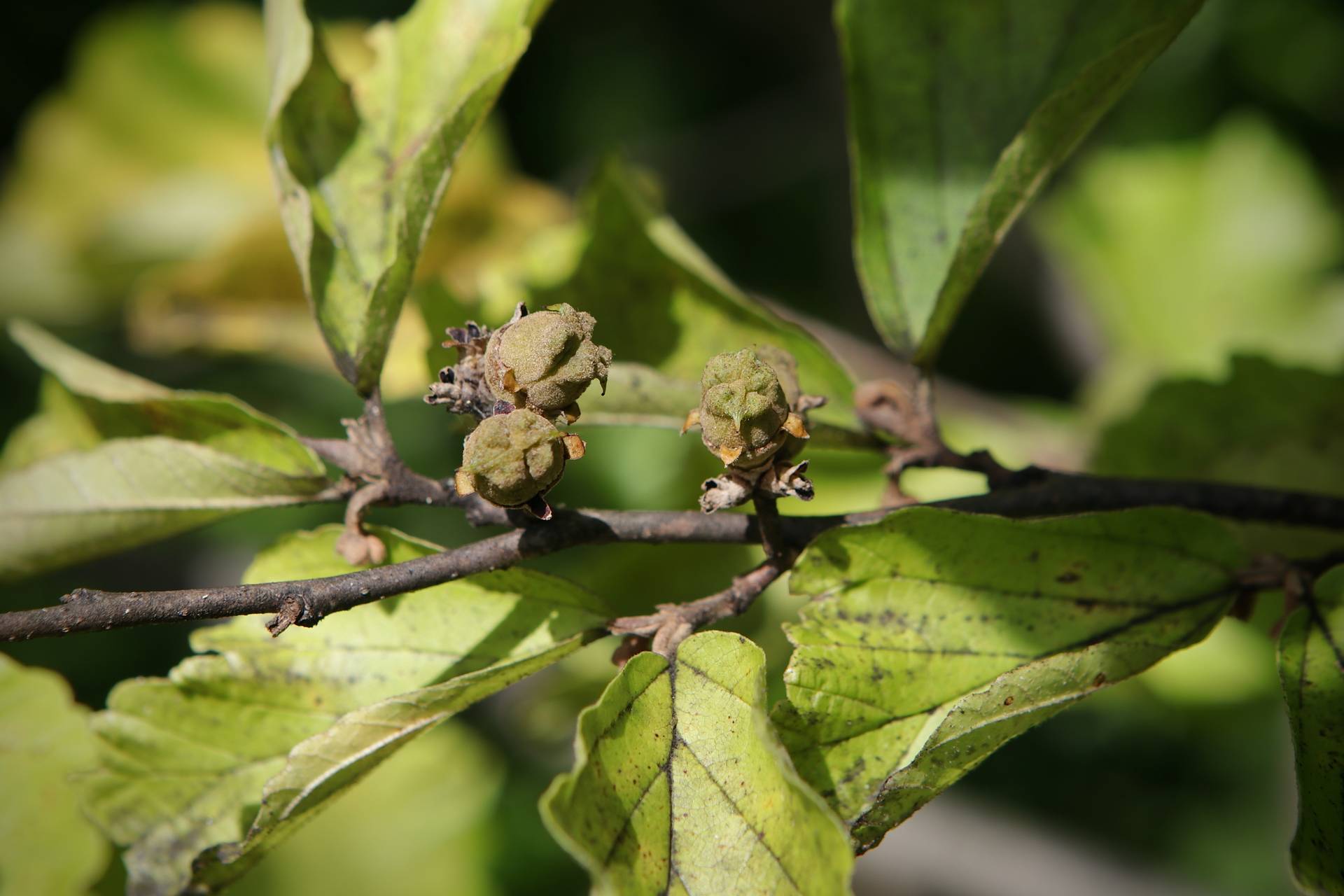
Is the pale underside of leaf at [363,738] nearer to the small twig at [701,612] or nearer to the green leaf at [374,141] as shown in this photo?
the small twig at [701,612]

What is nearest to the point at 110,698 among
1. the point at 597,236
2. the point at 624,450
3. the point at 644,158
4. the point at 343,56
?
the point at 597,236

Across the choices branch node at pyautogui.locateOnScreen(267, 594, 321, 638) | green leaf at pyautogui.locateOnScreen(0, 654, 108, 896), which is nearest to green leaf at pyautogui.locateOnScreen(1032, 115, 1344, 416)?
branch node at pyautogui.locateOnScreen(267, 594, 321, 638)

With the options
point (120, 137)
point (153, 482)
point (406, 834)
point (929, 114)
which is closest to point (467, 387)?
point (153, 482)

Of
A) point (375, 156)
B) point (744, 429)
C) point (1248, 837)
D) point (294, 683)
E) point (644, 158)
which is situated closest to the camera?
point (744, 429)

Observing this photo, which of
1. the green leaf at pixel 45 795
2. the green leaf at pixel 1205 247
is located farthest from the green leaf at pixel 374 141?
the green leaf at pixel 1205 247

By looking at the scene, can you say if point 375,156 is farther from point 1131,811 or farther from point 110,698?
point 1131,811

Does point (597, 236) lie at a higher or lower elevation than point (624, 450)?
higher

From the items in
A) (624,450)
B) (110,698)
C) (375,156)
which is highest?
(375,156)

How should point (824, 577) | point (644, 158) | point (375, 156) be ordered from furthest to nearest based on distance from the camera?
1. point (644, 158)
2. point (375, 156)
3. point (824, 577)
